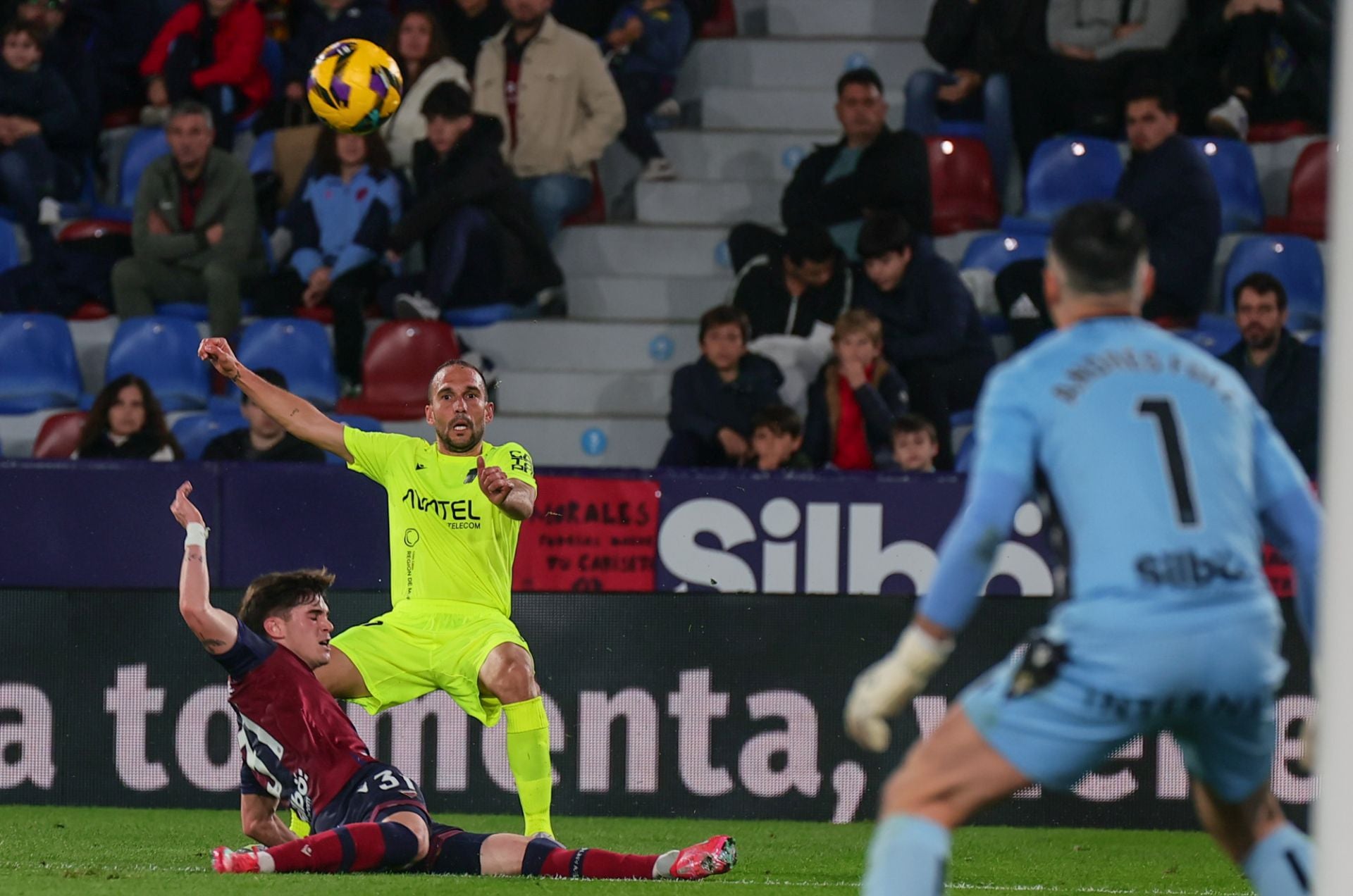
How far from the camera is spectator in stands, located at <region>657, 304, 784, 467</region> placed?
9414 mm

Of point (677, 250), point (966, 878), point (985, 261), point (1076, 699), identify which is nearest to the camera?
point (1076, 699)

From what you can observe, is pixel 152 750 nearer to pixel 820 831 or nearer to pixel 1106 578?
pixel 820 831

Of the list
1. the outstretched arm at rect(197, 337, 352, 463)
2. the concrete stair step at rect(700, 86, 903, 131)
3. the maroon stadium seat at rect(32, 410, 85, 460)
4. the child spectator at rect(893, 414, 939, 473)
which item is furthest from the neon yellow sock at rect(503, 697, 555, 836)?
the concrete stair step at rect(700, 86, 903, 131)

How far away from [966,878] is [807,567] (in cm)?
205

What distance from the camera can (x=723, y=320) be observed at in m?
9.54

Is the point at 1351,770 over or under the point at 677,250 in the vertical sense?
under

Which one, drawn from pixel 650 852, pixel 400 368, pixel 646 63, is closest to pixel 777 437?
pixel 650 852

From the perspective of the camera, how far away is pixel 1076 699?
11.9 ft

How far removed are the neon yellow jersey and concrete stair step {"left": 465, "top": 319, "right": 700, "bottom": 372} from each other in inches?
150

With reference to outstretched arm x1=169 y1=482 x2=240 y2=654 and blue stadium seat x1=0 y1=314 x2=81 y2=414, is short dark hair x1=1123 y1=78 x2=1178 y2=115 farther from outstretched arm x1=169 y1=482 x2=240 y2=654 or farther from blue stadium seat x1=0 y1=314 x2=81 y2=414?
outstretched arm x1=169 y1=482 x2=240 y2=654

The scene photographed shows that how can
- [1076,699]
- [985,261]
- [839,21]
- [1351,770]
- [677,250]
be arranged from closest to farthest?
[1351,770] → [1076,699] → [985,261] → [677,250] → [839,21]

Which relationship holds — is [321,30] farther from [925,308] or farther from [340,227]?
[925,308]

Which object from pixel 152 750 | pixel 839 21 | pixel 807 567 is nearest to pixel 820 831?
pixel 807 567

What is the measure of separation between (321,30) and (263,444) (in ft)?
12.3
